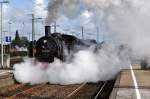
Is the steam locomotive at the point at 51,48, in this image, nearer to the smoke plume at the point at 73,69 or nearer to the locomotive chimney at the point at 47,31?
the locomotive chimney at the point at 47,31

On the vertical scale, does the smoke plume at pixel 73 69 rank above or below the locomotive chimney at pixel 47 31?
below

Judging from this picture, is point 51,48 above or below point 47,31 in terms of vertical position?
below

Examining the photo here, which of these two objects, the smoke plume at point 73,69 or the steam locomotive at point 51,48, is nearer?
the smoke plume at point 73,69

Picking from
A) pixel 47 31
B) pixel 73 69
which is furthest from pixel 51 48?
pixel 73 69

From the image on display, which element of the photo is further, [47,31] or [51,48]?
[47,31]

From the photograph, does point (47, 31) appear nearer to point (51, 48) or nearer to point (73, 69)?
point (51, 48)

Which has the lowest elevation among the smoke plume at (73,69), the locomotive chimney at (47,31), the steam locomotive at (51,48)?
the smoke plume at (73,69)

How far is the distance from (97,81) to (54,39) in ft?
13.4

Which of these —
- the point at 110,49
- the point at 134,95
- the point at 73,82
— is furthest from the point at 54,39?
the point at 134,95

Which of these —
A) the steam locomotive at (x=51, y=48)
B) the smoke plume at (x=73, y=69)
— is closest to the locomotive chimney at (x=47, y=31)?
the steam locomotive at (x=51, y=48)

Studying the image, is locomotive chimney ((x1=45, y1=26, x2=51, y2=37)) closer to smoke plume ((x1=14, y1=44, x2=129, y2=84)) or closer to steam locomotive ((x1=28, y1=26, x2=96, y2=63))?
steam locomotive ((x1=28, y1=26, x2=96, y2=63))

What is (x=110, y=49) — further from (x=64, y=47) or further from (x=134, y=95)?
(x=134, y=95)

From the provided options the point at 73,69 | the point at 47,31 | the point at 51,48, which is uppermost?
the point at 47,31

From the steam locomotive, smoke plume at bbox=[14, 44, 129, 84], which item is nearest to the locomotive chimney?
the steam locomotive
